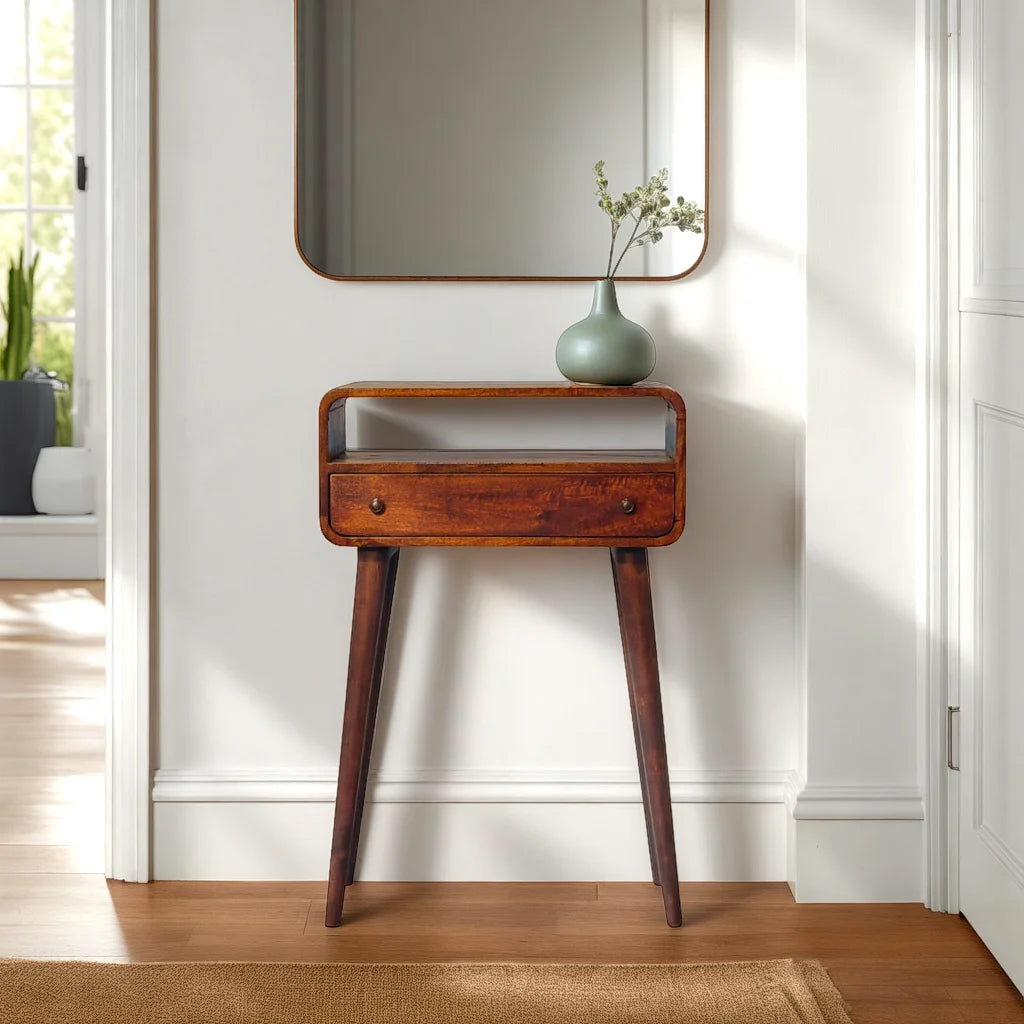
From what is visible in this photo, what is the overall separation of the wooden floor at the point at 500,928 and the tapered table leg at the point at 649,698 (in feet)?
0.38

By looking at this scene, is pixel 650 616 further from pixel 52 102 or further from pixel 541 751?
pixel 52 102

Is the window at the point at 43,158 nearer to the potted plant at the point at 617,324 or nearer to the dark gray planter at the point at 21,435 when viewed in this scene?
the dark gray planter at the point at 21,435

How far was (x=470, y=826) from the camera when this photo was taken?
2467mm

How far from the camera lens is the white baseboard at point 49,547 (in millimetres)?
5262

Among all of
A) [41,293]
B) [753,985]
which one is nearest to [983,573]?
[753,985]

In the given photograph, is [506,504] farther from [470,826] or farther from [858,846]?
[858,846]

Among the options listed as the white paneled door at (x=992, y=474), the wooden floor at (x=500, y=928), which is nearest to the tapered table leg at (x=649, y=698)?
the wooden floor at (x=500, y=928)

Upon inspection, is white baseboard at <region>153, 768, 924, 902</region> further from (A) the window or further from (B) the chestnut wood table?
(A) the window

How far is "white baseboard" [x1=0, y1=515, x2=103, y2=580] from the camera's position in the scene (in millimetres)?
5262

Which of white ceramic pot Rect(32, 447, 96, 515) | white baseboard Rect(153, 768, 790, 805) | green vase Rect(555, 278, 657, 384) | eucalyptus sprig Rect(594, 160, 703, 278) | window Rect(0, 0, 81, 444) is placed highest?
window Rect(0, 0, 81, 444)

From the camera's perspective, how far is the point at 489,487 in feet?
7.00

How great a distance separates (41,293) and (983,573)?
438cm

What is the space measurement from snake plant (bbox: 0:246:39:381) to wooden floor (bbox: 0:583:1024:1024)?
10.2 ft

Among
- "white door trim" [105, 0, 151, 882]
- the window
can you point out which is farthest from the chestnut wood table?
the window
